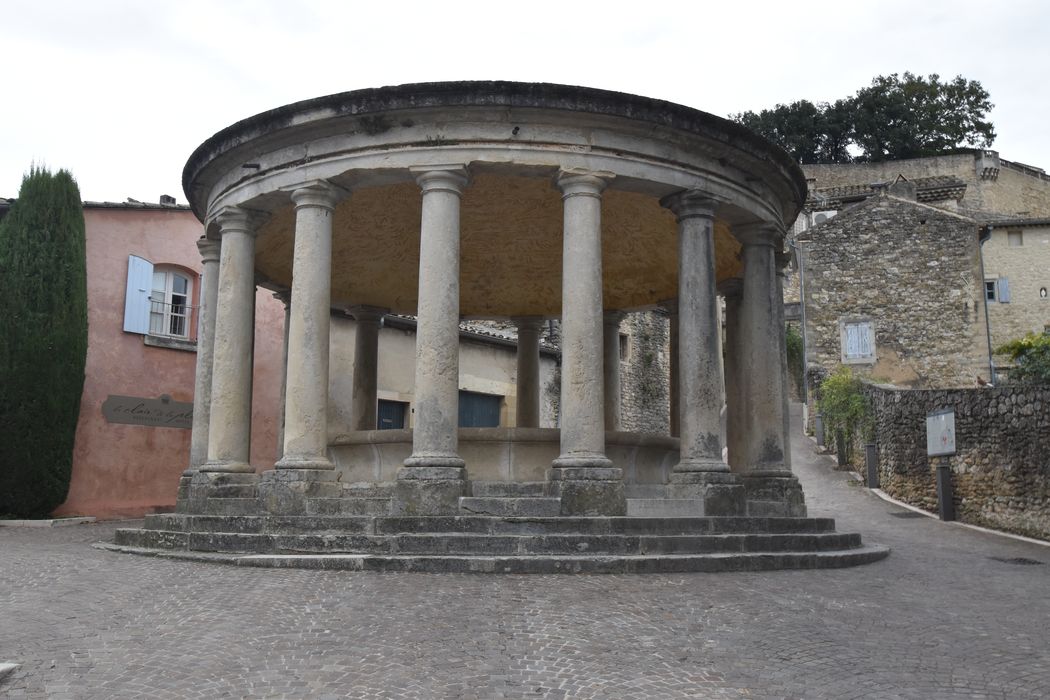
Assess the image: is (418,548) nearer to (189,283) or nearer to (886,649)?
(886,649)

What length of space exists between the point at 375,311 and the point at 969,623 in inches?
501

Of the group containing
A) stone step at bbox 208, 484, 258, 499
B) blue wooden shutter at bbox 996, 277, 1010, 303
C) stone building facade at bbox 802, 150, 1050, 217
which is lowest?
stone step at bbox 208, 484, 258, 499

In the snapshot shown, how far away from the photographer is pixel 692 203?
12.3 meters

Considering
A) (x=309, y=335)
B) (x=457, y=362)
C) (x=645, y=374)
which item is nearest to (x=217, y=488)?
(x=309, y=335)

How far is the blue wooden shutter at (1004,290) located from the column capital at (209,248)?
36649mm

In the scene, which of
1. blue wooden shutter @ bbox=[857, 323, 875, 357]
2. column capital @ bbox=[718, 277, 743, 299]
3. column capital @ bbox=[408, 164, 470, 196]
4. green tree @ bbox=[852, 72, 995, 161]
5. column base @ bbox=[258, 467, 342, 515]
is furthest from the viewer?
green tree @ bbox=[852, 72, 995, 161]

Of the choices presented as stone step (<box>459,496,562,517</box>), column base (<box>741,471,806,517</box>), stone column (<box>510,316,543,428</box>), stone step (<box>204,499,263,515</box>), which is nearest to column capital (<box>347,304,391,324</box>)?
stone column (<box>510,316,543,428</box>)

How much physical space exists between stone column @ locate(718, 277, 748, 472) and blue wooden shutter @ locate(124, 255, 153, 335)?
13384 mm

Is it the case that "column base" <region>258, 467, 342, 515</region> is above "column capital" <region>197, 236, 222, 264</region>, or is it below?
below

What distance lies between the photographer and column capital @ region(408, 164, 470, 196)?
11469mm

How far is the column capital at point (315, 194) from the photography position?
12.1 m

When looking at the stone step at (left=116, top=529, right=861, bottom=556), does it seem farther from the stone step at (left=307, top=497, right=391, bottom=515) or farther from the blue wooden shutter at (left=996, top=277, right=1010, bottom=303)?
the blue wooden shutter at (left=996, top=277, right=1010, bottom=303)

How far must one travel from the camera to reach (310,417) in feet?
38.2

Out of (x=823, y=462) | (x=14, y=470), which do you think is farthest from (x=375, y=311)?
(x=823, y=462)
